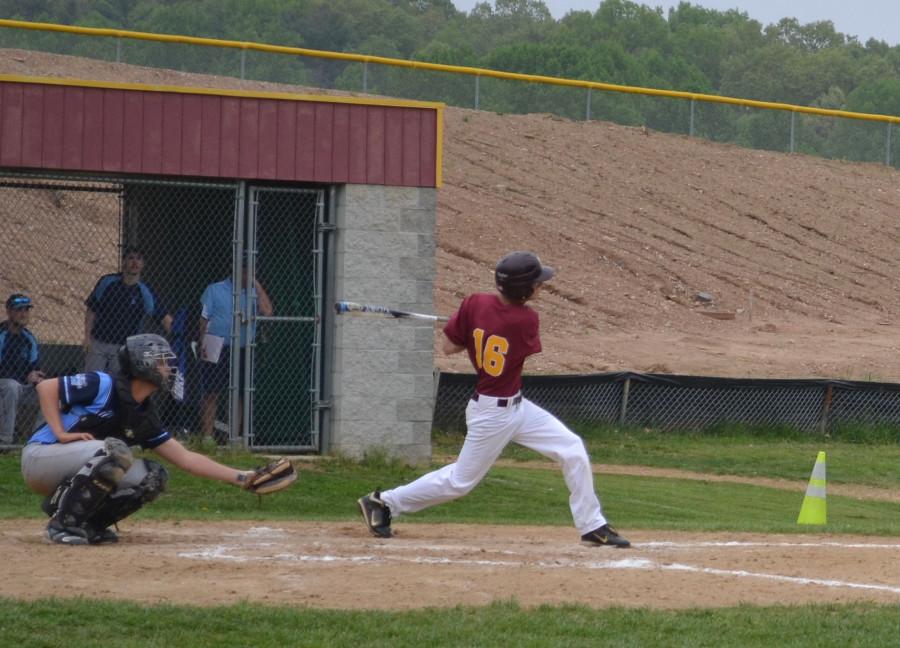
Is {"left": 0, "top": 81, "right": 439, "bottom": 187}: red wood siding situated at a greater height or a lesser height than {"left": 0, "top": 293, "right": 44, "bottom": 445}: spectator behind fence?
greater

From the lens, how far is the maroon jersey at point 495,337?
862 centimetres

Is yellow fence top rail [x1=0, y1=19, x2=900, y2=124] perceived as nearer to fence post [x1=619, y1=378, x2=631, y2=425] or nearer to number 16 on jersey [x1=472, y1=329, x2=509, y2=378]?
fence post [x1=619, y1=378, x2=631, y2=425]

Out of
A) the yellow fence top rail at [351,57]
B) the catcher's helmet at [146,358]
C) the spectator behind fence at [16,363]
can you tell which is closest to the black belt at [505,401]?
the catcher's helmet at [146,358]

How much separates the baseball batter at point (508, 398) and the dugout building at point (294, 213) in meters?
5.23

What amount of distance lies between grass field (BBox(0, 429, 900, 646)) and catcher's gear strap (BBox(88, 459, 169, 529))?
1510 millimetres

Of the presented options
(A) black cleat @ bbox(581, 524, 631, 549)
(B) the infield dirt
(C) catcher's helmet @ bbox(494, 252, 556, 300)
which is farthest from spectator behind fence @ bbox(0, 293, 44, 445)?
(A) black cleat @ bbox(581, 524, 631, 549)

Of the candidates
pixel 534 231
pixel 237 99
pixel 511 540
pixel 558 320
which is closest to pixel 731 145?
pixel 534 231

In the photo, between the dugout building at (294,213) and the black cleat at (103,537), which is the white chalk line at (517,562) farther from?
the dugout building at (294,213)

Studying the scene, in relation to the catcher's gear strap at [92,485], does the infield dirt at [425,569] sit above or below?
below

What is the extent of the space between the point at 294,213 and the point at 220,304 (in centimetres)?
120

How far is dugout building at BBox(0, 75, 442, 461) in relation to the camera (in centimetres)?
1354

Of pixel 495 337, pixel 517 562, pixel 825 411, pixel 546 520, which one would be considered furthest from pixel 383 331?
pixel 825 411

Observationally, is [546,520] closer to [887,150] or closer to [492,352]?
[492,352]

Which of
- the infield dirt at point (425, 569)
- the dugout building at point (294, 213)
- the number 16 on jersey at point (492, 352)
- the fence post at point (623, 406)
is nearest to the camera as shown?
the infield dirt at point (425, 569)
